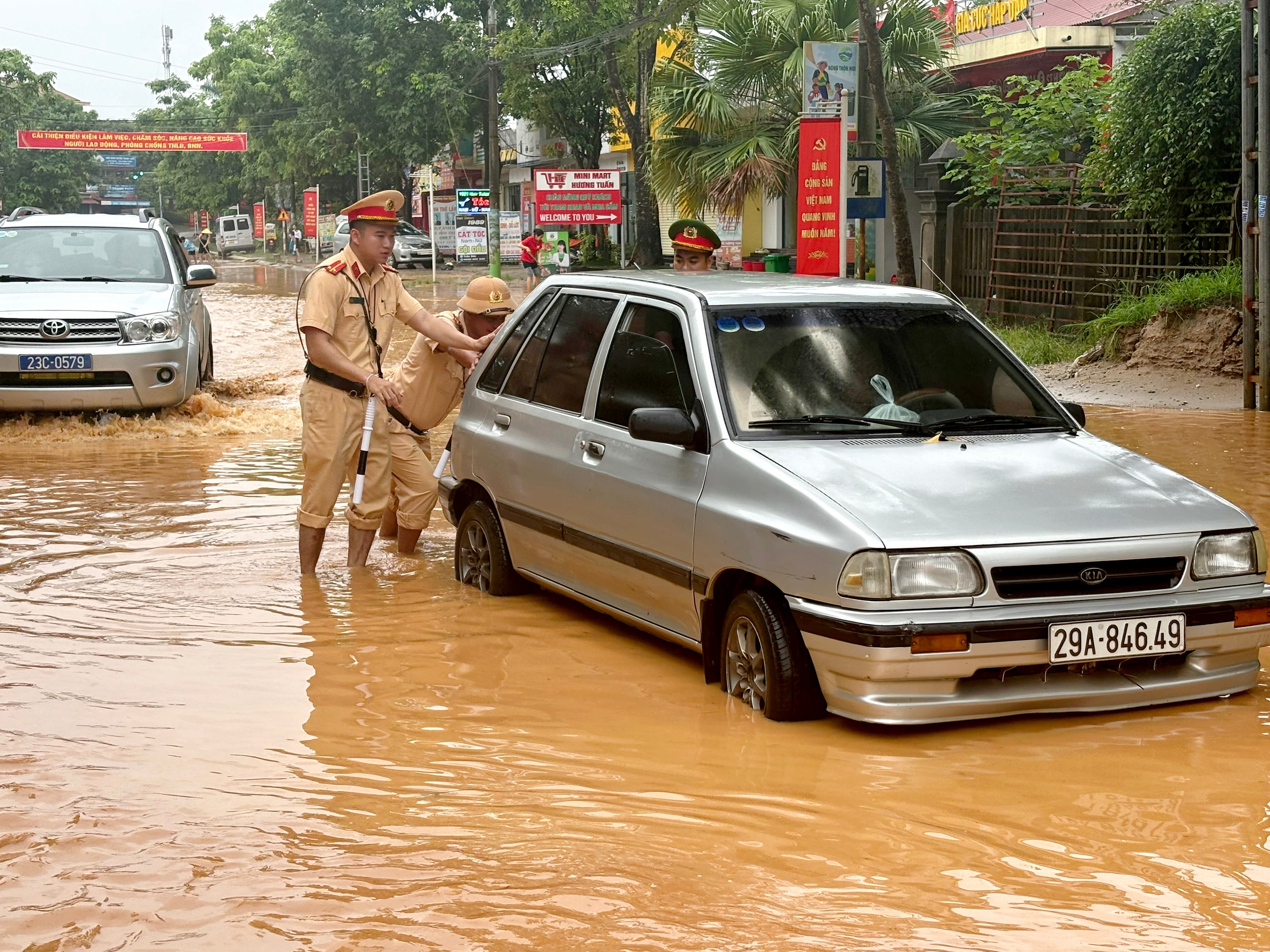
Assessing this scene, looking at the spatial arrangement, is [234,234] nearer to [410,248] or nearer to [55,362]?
[410,248]

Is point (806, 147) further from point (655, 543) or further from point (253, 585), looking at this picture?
point (655, 543)

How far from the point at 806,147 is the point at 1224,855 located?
10.4 metres

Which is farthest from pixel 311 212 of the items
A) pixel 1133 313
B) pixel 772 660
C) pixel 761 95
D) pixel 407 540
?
pixel 772 660

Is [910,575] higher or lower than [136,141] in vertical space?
lower

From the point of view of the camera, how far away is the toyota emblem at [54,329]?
43.1 feet

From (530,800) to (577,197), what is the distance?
1227 inches

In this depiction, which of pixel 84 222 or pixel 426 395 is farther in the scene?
pixel 84 222

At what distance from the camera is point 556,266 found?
120 ft

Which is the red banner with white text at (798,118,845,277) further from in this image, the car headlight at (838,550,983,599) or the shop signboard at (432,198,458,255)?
the shop signboard at (432,198,458,255)

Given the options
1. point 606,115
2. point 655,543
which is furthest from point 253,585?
point 606,115

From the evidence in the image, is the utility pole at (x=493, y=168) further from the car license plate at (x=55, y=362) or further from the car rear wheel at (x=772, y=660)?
the car rear wheel at (x=772, y=660)

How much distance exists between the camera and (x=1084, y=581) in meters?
4.96

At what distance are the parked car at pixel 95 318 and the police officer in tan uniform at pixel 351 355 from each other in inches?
236

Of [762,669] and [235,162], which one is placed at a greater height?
[235,162]
